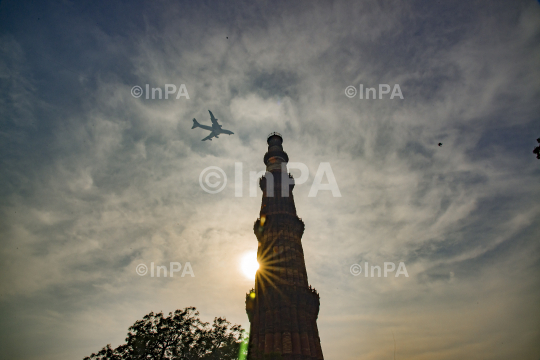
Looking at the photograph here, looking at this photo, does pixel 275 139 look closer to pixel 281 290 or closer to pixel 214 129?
pixel 214 129

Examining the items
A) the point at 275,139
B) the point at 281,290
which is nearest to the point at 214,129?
the point at 275,139

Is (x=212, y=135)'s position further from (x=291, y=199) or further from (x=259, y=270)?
(x=259, y=270)

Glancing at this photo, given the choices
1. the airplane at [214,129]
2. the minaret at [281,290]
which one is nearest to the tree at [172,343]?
the minaret at [281,290]

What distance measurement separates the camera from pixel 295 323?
88.4 feet

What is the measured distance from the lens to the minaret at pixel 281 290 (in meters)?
25.9

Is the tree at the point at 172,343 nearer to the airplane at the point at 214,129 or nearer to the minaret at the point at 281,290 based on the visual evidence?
the minaret at the point at 281,290

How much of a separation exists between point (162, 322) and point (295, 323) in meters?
12.7

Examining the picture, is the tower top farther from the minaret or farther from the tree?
the tree

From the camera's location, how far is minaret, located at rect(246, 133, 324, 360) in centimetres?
2589

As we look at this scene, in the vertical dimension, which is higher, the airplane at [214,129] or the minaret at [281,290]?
the airplane at [214,129]

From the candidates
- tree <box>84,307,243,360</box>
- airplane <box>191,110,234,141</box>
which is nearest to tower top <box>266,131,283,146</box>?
airplane <box>191,110,234,141</box>

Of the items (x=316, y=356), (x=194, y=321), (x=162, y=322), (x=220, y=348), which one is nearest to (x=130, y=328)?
(x=162, y=322)

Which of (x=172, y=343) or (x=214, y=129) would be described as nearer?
(x=172, y=343)

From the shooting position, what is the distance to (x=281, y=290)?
2914 cm
